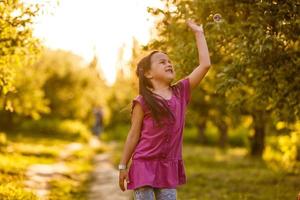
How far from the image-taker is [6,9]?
37.2 ft

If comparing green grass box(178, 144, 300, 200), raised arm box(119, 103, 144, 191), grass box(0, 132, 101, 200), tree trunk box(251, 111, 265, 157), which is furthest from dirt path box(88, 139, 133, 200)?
tree trunk box(251, 111, 265, 157)

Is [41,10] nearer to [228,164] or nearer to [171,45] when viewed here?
[171,45]

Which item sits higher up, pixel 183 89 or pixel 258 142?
pixel 183 89

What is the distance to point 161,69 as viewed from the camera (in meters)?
5.86

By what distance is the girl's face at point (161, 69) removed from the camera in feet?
19.2

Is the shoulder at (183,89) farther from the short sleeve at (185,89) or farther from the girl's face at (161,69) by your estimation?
the girl's face at (161,69)

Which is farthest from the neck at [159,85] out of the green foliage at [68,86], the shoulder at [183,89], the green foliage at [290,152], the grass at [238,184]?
the green foliage at [68,86]

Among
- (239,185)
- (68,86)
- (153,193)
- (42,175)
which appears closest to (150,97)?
(153,193)

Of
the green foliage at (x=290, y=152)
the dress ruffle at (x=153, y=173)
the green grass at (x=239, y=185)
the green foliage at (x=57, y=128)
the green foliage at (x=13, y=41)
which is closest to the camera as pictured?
the dress ruffle at (x=153, y=173)

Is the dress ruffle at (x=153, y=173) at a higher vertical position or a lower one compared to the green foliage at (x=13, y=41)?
lower

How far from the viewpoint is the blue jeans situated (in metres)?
5.63

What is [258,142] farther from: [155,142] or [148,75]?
[155,142]

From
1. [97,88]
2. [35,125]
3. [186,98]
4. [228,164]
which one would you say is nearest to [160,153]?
[186,98]

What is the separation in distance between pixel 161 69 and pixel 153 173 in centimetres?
102
